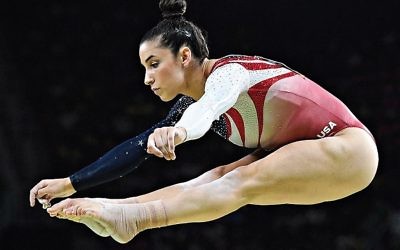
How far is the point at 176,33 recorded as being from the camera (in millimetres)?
2568

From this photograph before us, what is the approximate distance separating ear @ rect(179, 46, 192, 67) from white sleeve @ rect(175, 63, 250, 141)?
0.22 meters

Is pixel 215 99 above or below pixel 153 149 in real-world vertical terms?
above

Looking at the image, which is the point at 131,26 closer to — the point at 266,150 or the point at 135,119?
the point at 135,119

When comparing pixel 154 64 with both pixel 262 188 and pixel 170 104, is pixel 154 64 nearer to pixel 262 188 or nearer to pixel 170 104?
pixel 262 188

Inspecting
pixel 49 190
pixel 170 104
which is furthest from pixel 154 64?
pixel 170 104

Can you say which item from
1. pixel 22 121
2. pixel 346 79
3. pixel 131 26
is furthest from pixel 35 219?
pixel 346 79

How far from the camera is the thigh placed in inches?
91.6

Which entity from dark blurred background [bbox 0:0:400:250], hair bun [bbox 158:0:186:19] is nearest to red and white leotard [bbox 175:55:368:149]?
hair bun [bbox 158:0:186:19]

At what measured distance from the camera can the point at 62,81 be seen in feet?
14.3

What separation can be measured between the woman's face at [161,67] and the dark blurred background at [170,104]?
1.81m

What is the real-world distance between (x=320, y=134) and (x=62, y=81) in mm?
2258

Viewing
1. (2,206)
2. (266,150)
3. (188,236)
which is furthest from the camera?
(188,236)

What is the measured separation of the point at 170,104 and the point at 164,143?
96.9 inches

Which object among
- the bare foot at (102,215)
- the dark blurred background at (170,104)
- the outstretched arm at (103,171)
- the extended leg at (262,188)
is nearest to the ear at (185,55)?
the outstretched arm at (103,171)
